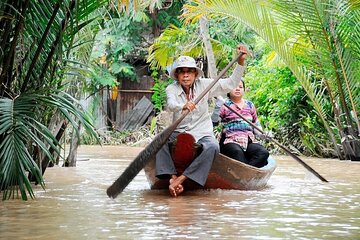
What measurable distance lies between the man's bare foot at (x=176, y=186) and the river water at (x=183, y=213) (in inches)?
2.8

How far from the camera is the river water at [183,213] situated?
4879mm

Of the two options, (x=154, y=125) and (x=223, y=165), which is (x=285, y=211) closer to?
(x=223, y=165)

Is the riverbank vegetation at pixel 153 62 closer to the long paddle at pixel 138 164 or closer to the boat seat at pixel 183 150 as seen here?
the long paddle at pixel 138 164

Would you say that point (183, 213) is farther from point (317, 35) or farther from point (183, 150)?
point (317, 35)

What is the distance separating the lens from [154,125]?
19609 mm

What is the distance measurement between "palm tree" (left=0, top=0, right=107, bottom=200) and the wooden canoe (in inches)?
50.5

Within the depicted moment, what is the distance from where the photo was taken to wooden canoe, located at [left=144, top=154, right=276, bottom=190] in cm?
784

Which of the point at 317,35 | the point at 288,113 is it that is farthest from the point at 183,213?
the point at 288,113

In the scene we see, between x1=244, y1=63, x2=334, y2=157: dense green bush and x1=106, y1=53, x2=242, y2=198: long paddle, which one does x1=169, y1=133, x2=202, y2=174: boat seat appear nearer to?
x1=106, y1=53, x2=242, y2=198: long paddle

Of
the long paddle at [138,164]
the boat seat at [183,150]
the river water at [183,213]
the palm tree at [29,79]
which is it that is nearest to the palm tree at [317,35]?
the river water at [183,213]

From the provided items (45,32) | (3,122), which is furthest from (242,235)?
(45,32)

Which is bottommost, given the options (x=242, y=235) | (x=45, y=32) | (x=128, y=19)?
(x=242, y=235)

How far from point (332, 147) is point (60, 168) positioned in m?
6.75

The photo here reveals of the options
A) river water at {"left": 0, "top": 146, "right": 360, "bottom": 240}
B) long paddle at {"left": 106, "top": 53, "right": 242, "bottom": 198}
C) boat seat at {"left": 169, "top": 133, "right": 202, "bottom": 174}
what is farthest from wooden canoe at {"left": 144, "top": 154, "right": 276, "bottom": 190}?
long paddle at {"left": 106, "top": 53, "right": 242, "bottom": 198}
